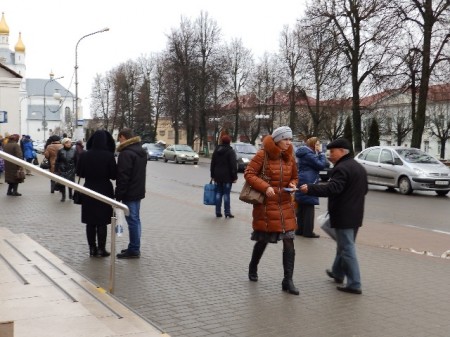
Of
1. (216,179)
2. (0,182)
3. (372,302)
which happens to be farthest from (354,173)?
(0,182)

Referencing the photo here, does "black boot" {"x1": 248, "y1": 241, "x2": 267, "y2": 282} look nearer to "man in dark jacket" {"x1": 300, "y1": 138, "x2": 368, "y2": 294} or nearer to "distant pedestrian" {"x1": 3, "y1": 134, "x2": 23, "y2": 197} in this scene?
"man in dark jacket" {"x1": 300, "y1": 138, "x2": 368, "y2": 294}

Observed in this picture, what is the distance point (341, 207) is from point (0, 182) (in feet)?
56.4

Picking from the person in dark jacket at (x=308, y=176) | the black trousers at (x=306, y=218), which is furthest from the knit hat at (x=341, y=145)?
the black trousers at (x=306, y=218)

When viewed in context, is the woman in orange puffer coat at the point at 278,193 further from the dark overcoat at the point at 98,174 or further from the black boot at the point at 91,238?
the black boot at the point at 91,238

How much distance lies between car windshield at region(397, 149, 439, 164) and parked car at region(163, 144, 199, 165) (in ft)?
80.0

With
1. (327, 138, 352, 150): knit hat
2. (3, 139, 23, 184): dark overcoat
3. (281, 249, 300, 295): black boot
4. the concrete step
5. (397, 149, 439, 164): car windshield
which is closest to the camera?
the concrete step

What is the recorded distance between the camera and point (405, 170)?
20438mm

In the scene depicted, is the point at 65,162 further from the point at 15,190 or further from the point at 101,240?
the point at 101,240

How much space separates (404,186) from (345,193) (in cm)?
1478

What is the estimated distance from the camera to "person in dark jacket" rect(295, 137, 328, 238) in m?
10.0

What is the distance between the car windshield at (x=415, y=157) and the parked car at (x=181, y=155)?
80.0ft

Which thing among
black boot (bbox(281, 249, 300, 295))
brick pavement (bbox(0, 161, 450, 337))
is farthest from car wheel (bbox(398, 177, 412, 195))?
black boot (bbox(281, 249, 300, 295))

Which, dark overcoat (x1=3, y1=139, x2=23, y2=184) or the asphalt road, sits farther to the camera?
dark overcoat (x1=3, y1=139, x2=23, y2=184)

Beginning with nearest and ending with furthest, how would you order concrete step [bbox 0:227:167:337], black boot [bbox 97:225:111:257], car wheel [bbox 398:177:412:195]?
concrete step [bbox 0:227:167:337] → black boot [bbox 97:225:111:257] → car wheel [bbox 398:177:412:195]
